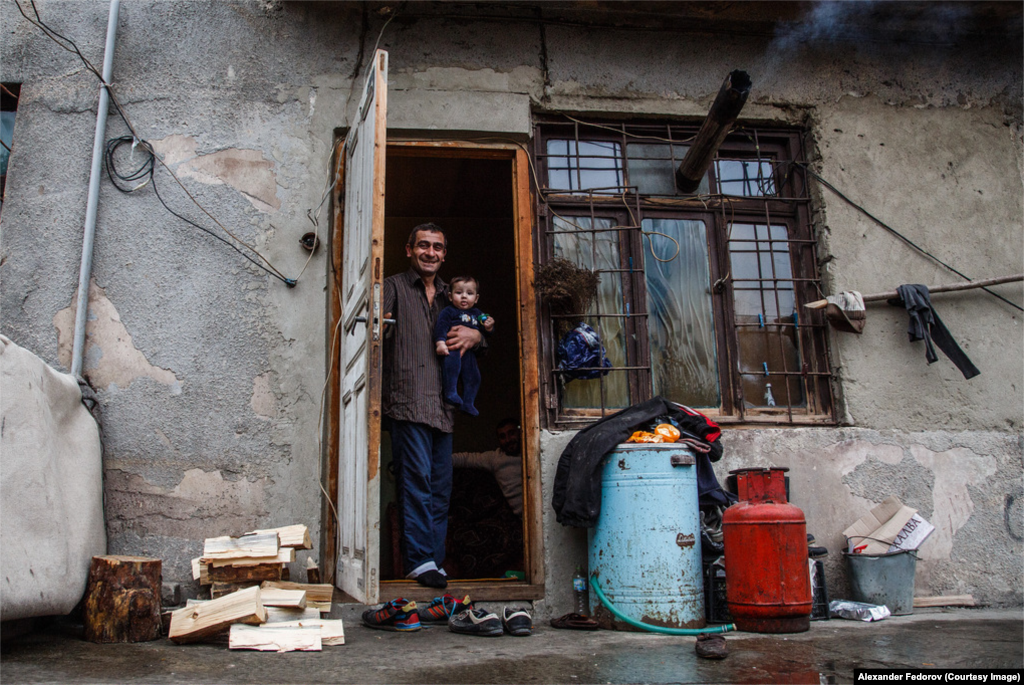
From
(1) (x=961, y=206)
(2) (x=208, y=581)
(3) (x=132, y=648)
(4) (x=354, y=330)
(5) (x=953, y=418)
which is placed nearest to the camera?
(3) (x=132, y=648)

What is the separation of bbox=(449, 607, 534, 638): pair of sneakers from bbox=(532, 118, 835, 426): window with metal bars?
4.69 ft

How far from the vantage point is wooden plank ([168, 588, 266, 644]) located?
332cm

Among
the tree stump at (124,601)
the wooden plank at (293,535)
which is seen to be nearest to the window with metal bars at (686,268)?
the wooden plank at (293,535)

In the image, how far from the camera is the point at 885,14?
5.34 meters

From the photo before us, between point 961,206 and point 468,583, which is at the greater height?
point 961,206

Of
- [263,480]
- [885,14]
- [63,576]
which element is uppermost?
[885,14]

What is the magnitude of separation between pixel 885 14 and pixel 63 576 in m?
5.81

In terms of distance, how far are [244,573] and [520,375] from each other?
1.85 m

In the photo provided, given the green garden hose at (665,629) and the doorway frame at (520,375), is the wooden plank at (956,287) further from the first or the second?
the green garden hose at (665,629)

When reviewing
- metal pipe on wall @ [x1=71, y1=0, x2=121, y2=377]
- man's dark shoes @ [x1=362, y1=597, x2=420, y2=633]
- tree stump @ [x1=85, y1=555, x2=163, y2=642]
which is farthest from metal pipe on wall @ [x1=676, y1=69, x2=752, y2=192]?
tree stump @ [x1=85, y1=555, x2=163, y2=642]

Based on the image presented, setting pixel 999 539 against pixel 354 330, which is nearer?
pixel 354 330

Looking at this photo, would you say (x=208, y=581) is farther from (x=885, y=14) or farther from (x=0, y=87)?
(x=885, y=14)

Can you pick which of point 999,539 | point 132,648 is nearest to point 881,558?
point 999,539

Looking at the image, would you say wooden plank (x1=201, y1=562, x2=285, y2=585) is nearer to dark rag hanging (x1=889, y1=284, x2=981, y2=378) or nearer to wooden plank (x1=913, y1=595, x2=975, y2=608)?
wooden plank (x1=913, y1=595, x2=975, y2=608)
